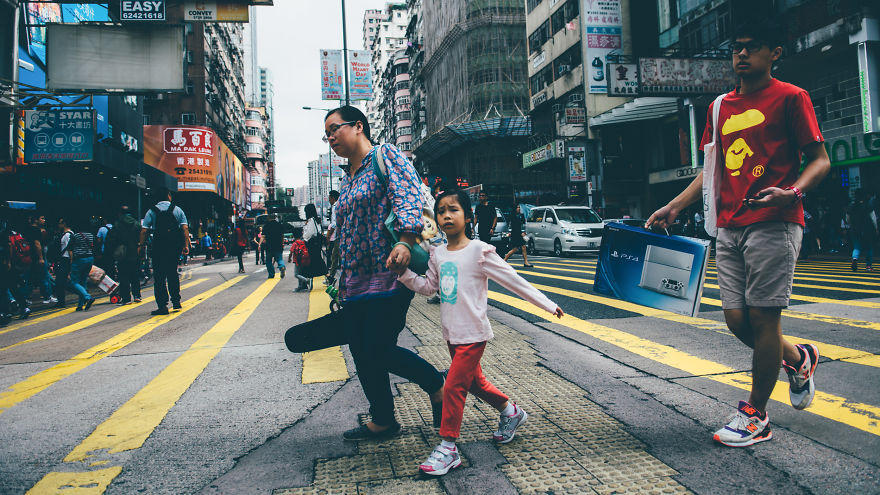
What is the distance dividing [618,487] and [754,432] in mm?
826

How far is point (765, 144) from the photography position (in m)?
2.53

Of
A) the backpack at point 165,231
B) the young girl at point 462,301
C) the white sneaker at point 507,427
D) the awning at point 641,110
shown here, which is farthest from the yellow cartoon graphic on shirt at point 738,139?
the awning at point 641,110

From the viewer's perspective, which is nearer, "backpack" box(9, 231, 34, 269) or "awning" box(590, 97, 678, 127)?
"backpack" box(9, 231, 34, 269)

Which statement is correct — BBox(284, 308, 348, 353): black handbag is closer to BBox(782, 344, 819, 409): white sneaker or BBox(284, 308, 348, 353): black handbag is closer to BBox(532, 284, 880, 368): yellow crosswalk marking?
BBox(782, 344, 819, 409): white sneaker

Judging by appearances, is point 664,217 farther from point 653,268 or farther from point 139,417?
point 139,417

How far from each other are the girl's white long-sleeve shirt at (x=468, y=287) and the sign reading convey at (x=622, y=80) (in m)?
21.5

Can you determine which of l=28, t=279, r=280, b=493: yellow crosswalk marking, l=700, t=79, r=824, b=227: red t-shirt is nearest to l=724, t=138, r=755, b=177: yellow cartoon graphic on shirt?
l=700, t=79, r=824, b=227: red t-shirt

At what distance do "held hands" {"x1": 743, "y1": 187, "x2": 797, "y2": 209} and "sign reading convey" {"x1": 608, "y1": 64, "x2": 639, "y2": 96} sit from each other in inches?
840

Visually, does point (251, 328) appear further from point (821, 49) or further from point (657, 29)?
point (657, 29)

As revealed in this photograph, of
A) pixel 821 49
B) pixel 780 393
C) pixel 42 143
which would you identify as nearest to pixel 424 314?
pixel 780 393

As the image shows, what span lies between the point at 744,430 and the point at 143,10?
17190 mm

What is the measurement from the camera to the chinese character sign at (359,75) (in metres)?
25.1

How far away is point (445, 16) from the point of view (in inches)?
2175

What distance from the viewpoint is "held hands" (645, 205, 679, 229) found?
2.89m
